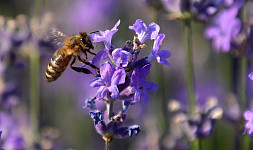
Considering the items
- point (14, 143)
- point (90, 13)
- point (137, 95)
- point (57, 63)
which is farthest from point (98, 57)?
point (90, 13)

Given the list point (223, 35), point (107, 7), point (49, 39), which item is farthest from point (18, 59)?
point (107, 7)

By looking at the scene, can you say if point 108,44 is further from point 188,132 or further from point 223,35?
point 223,35

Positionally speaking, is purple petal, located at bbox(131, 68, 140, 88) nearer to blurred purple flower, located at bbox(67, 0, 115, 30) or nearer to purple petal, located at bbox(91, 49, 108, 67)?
purple petal, located at bbox(91, 49, 108, 67)

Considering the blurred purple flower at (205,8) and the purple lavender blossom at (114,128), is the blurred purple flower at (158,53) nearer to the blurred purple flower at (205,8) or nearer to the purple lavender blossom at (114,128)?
the purple lavender blossom at (114,128)

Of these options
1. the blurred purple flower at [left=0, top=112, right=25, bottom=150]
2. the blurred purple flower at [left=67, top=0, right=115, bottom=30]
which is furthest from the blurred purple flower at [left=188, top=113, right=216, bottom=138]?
the blurred purple flower at [left=67, top=0, right=115, bottom=30]

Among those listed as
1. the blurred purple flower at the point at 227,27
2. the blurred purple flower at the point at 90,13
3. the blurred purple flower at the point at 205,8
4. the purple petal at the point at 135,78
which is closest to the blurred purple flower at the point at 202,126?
the blurred purple flower at the point at 227,27

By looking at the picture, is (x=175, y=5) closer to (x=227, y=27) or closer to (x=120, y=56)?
(x=227, y=27)

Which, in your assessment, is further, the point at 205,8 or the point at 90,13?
the point at 90,13
